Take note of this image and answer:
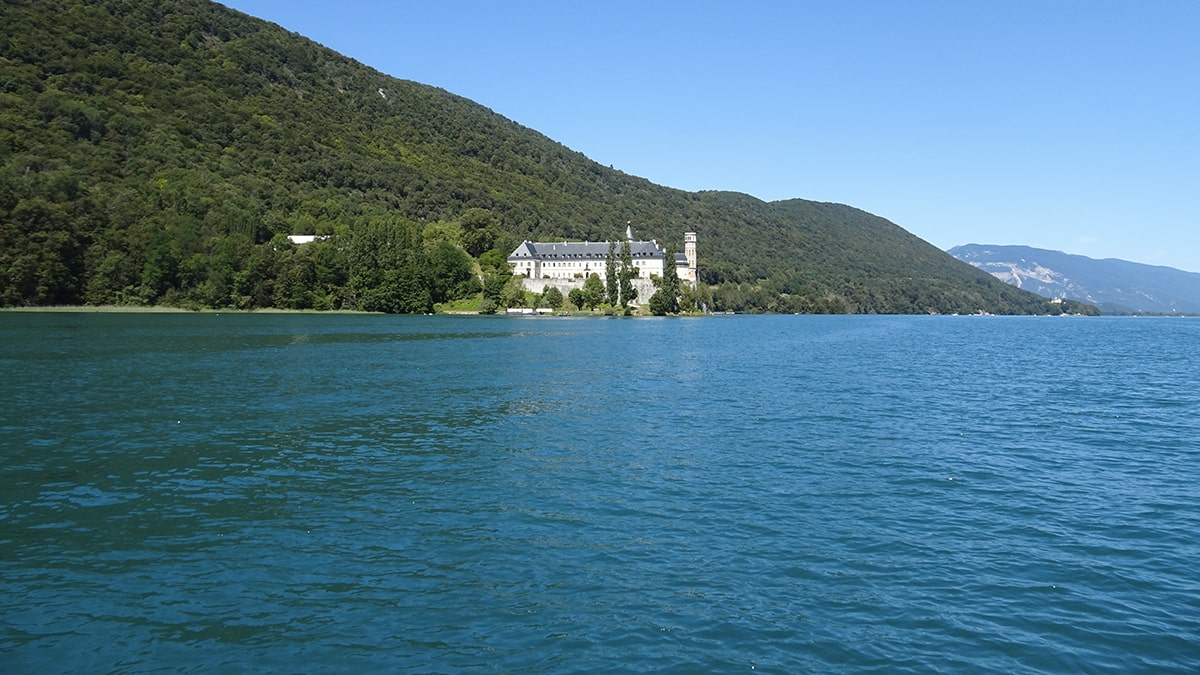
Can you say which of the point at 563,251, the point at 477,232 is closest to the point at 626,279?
the point at 563,251

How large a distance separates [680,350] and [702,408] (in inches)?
1538

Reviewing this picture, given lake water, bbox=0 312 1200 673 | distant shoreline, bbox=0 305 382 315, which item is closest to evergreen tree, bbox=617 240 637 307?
distant shoreline, bbox=0 305 382 315

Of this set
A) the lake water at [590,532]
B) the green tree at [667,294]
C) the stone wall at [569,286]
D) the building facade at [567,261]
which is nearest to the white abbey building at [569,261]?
the building facade at [567,261]

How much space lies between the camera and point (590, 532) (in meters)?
17.3

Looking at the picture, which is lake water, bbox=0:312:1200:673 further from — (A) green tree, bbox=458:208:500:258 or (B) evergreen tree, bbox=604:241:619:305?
(A) green tree, bbox=458:208:500:258

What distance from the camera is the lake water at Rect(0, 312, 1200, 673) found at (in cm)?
1183

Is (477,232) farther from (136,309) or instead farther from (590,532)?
(590,532)

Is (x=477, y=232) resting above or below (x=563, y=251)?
above

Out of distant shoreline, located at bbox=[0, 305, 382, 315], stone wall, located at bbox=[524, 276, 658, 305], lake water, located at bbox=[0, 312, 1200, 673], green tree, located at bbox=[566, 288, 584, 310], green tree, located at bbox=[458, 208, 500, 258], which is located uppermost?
green tree, located at bbox=[458, 208, 500, 258]

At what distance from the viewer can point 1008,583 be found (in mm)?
14508

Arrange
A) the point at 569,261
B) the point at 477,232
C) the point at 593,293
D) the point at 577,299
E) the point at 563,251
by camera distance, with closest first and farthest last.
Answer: the point at 593,293 < the point at 577,299 < the point at 477,232 < the point at 569,261 < the point at 563,251

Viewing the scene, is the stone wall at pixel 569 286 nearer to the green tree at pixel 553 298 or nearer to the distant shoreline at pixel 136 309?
the green tree at pixel 553 298

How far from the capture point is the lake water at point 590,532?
11828 mm

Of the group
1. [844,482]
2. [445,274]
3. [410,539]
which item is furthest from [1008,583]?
[445,274]
